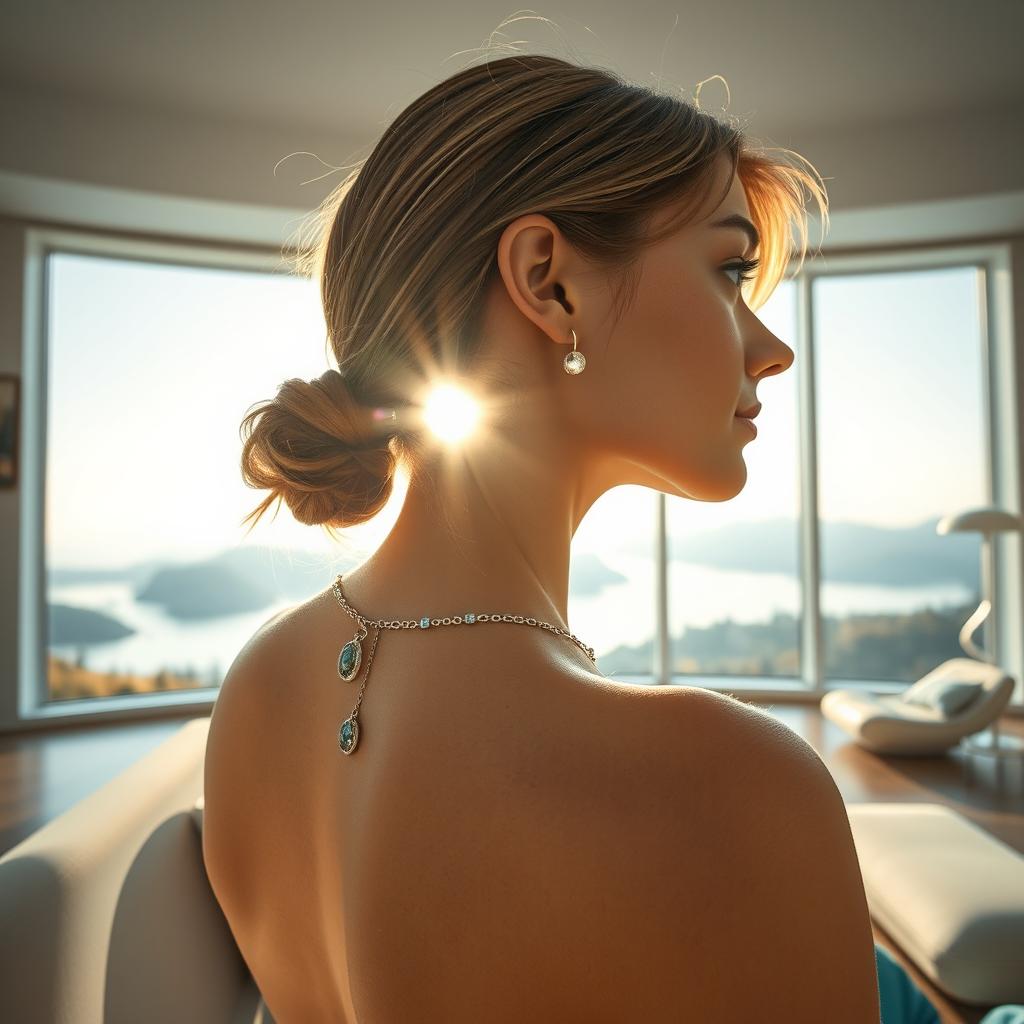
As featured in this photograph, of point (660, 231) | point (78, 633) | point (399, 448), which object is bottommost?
point (78, 633)

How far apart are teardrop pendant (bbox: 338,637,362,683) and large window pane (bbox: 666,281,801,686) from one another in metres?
6.03

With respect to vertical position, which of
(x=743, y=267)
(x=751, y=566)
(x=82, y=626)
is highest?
(x=743, y=267)

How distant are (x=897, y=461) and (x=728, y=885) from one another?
6.54 metres

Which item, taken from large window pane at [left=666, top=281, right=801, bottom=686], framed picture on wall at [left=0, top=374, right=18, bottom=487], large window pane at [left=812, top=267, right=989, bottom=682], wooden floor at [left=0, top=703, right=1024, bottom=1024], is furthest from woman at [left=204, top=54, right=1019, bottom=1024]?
large window pane at [left=812, top=267, right=989, bottom=682]

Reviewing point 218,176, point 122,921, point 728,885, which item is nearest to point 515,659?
point 728,885

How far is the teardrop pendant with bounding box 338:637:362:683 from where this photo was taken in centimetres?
66

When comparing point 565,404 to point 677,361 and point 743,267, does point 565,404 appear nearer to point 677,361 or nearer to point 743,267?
point 677,361

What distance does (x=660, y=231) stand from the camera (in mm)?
734

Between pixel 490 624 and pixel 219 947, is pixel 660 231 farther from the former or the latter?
pixel 219 947

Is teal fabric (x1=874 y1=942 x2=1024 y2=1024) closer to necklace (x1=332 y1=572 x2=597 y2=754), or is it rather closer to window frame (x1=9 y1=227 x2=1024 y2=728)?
necklace (x1=332 y1=572 x2=597 y2=754)

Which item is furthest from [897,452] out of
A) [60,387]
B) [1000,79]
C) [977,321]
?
[60,387]

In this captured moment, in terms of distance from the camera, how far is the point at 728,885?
0.49m

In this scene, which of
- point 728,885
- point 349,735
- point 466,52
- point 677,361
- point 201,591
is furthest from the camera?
point 201,591

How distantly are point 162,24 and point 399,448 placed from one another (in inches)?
186
